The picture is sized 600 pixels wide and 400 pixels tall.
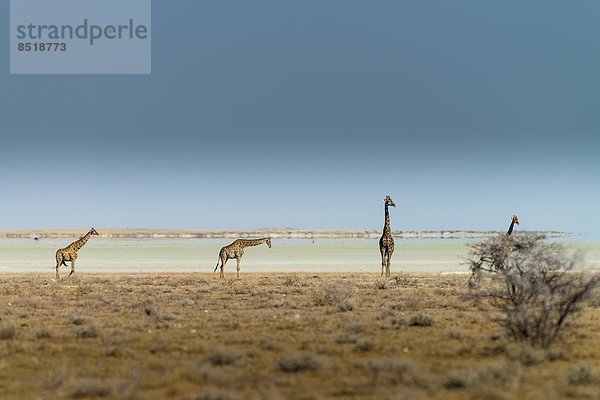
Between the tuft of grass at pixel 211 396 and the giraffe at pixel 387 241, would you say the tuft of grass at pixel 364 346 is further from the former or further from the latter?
the giraffe at pixel 387 241

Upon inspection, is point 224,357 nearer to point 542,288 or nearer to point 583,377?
point 583,377

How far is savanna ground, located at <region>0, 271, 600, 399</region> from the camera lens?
32.0 ft

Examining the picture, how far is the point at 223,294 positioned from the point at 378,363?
579 inches

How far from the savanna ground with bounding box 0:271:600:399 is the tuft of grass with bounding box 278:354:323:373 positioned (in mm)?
22

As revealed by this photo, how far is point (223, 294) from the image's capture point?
982 inches

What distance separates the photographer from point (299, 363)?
36.0ft

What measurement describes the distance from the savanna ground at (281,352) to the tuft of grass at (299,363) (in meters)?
0.02

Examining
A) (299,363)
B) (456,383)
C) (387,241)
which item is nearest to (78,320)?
(299,363)

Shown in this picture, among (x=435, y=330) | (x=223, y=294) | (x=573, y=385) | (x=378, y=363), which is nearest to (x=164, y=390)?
(x=378, y=363)

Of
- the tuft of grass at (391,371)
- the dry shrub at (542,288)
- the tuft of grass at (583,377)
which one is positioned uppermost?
the dry shrub at (542,288)

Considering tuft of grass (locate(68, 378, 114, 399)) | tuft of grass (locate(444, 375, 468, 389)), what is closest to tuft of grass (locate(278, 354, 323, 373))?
tuft of grass (locate(444, 375, 468, 389))

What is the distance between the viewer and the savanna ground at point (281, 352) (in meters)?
9.77

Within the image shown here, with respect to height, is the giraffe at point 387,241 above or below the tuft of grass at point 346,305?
above

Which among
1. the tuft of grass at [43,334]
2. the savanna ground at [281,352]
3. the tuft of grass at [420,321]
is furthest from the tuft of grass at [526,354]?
the tuft of grass at [43,334]
